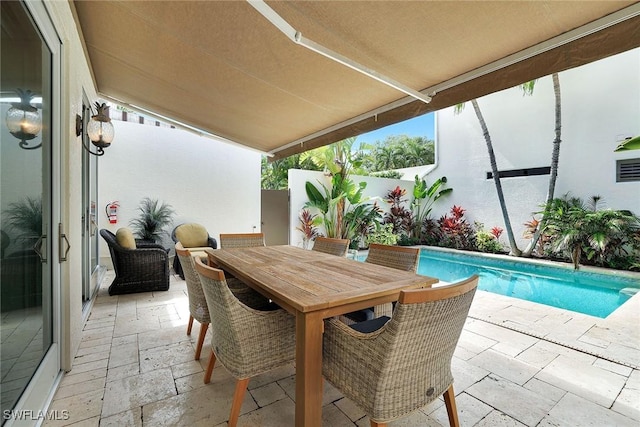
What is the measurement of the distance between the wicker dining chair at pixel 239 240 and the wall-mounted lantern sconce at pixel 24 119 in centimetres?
242

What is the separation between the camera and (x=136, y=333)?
10.2 feet

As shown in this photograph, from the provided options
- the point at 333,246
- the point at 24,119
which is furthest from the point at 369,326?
the point at 24,119

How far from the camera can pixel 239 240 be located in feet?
13.8

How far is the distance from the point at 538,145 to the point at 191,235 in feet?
33.1

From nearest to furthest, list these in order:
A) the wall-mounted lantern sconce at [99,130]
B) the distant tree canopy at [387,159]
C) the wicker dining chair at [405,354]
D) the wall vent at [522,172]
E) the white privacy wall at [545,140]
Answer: the wicker dining chair at [405,354]
the wall-mounted lantern sconce at [99,130]
the white privacy wall at [545,140]
the wall vent at [522,172]
the distant tree canopy at [387,159]

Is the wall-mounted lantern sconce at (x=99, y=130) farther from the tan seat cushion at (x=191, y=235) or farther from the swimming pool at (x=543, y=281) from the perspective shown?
the swimming pool at (x=543, y=281)

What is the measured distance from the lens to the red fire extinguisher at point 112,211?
6.05m

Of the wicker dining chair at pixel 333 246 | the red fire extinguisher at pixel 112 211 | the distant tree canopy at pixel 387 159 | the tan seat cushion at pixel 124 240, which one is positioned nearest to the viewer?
the wicker dining chair at pixel 333 246

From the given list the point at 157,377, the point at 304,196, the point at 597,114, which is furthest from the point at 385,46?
the point at 597,114

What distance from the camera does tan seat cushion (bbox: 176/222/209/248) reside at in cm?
623

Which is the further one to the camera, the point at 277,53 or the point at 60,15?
the point at 277,53

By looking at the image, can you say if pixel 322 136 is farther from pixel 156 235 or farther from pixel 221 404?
pixel 156 235

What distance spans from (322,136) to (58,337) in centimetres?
Result: 374

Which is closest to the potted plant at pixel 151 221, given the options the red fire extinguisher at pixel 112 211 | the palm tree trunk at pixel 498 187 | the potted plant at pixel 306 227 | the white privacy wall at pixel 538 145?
the red fire extinguisher at pixel 112 211
